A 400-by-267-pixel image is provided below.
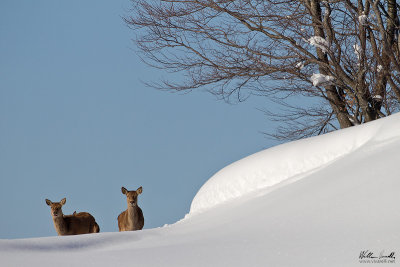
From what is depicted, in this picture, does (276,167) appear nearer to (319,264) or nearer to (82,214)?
(319,264)

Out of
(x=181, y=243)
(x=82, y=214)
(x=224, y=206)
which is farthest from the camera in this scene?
(x=82, y=214)

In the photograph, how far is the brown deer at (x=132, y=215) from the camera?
25.3 feet

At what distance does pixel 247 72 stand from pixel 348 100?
6.08 feet

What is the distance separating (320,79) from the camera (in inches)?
334

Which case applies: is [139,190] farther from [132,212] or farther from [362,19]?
[362,19]

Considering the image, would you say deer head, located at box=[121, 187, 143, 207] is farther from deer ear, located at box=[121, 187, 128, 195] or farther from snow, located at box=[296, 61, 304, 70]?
snow, located at box=[296, 61, 304, 70]

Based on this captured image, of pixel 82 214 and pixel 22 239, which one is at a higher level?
pixel 82 214

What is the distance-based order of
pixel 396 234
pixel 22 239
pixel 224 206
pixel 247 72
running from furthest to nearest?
1. pixel 247 72
2. pixel 224 206
3. pixel 22 239
4. pixel 396 234

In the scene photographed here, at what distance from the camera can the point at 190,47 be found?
941cm

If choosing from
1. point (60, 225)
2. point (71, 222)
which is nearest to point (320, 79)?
point (71, 222)

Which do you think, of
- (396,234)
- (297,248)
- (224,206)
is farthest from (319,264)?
(224,206)

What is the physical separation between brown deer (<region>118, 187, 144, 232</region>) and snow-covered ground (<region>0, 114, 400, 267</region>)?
2.05 metres

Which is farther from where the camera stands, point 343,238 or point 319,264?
point 343,238

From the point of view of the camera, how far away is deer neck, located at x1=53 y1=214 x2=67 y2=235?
775 centimetres
